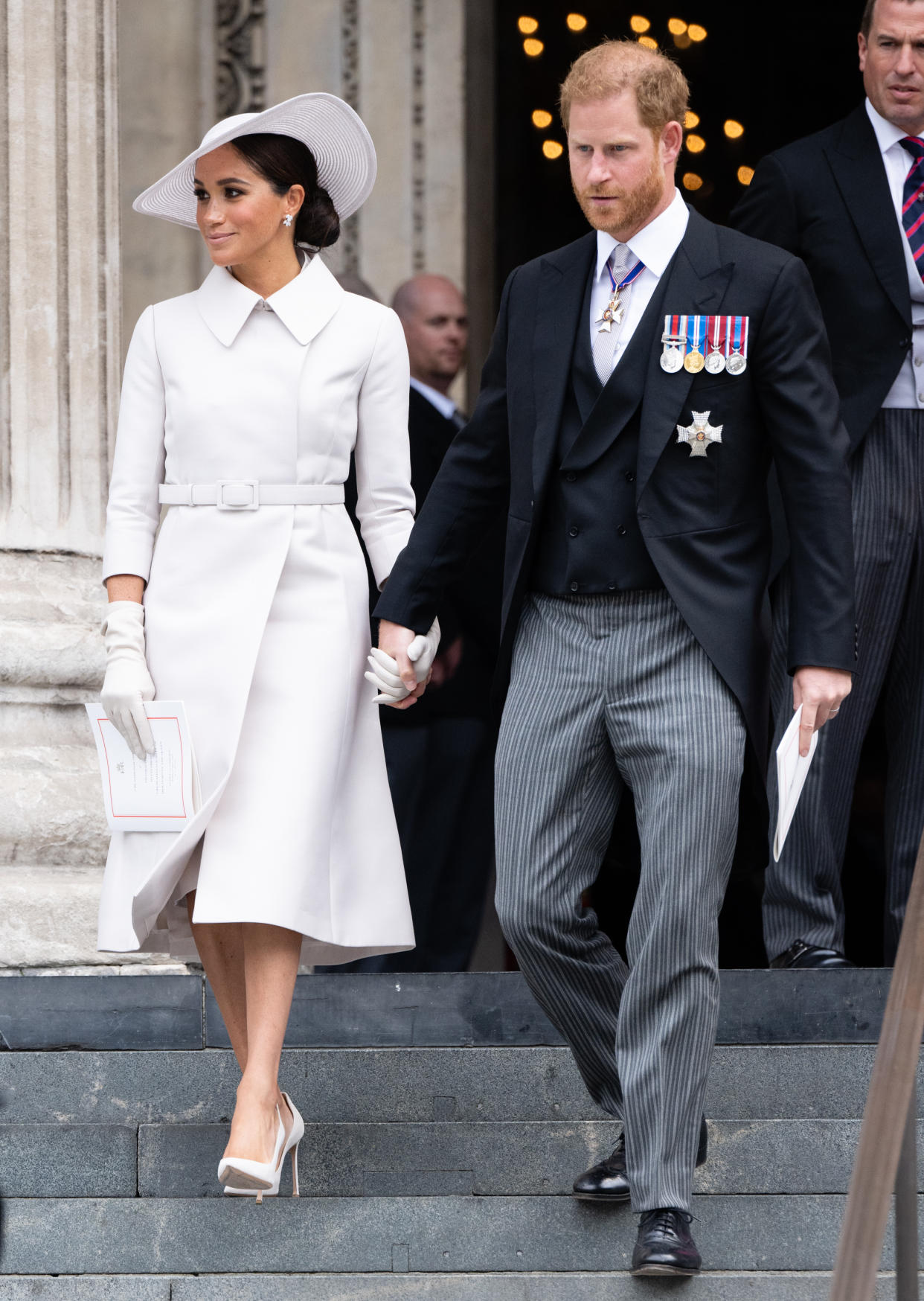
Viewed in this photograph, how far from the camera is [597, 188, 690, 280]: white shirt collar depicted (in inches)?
148

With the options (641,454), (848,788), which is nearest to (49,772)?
(848,788)

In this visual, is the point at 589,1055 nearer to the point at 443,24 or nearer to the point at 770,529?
the point at 770,529

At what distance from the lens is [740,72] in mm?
10211

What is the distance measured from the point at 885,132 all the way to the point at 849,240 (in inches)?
11.9

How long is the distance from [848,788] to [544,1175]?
4.49 ft

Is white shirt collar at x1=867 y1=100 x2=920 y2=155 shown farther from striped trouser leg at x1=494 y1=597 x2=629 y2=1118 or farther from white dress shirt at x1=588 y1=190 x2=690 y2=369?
striped trouser leg at x1=494 y1=597 x2=629 y2=1118

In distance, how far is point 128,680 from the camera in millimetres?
3861

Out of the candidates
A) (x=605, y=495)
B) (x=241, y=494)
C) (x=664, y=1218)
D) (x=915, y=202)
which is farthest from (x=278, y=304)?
(x=664, y=1218)

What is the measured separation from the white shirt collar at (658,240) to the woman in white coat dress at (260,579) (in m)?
0.61

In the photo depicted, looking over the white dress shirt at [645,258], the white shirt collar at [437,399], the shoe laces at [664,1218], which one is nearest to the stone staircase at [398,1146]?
the shoe laces at [664,1218]

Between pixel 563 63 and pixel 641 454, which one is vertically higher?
pixel 563 63

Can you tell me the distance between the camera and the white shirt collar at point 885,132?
15.9ft

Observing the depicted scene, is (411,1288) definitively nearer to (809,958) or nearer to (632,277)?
(809,958)

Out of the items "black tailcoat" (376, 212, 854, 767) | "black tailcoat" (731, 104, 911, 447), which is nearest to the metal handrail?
"black tailcoat" (376, 212, 854, 767)
